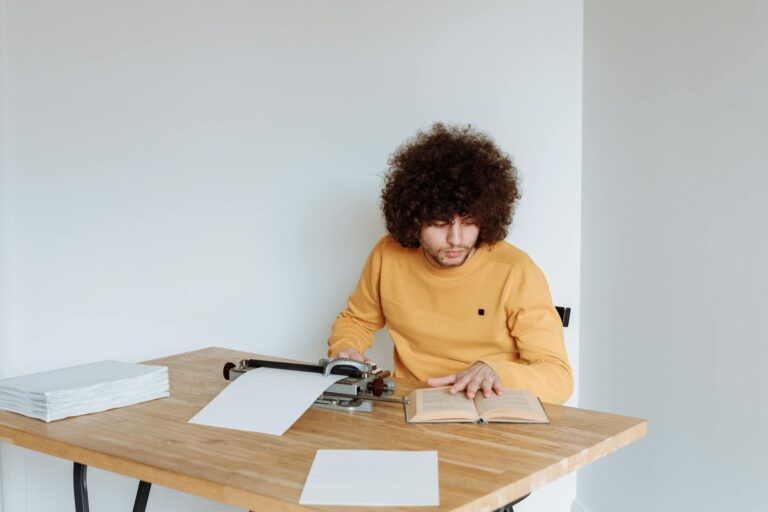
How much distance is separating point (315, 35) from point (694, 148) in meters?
1.41

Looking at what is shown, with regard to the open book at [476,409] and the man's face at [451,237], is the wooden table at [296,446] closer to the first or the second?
the open book at [476,409]

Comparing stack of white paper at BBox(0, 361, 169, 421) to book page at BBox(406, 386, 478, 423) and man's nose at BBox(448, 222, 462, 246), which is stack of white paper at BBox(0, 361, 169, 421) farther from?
man's nose at BBox(448, 222, 462, 246)

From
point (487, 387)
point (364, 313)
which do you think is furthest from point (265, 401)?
point (364, 313)

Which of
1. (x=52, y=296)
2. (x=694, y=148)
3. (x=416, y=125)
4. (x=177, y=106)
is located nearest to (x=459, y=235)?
(x=694, y=148)

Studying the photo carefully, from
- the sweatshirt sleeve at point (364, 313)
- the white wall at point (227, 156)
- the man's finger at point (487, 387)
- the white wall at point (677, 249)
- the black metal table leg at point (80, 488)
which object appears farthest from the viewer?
the white wall at point (227, 156)

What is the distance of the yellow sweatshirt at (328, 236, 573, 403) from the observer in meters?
2.11

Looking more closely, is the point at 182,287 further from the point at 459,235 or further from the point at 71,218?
the point at 459,235

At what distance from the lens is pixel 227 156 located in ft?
9.49

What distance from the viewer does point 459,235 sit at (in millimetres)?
2145

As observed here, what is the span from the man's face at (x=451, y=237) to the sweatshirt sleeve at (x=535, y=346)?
167 millimetres

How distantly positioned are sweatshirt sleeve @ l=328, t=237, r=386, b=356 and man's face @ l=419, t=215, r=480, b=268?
0.94ft

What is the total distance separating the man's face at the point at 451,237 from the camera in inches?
84.3

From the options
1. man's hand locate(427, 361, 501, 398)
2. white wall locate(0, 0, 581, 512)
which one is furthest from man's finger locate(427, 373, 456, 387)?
white wall locate(0, 0, 581, 512)

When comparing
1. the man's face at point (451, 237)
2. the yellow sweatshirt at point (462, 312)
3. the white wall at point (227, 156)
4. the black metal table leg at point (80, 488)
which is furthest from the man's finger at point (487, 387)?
the white wall at point (227, 156)
